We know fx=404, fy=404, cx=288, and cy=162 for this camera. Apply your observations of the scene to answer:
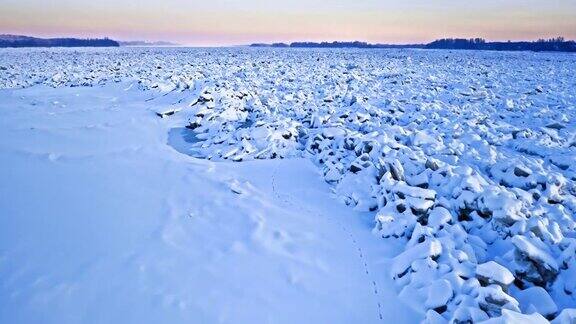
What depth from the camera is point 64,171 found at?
646 centimetres

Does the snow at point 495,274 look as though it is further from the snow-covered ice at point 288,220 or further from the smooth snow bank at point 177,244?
the smooth snow bank at point 177,244

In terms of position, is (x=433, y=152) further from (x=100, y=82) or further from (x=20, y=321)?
(x=100, y=82)

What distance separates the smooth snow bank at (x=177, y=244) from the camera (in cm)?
358

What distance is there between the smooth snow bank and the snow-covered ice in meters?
0.02

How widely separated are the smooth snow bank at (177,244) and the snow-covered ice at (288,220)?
0.02 meters

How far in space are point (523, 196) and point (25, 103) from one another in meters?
13.8

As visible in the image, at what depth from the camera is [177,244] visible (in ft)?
14.8

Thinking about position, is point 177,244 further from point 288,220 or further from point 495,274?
point 495,274

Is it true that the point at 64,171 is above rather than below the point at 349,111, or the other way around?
below

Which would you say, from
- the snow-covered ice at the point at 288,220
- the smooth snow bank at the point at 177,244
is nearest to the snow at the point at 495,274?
the snow-covered ice at the point at 288,220

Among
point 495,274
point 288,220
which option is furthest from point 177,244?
point 495,274

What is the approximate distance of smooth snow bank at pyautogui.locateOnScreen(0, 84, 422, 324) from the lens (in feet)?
11.7

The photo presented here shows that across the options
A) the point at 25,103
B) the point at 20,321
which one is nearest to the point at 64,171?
the point at 20,321

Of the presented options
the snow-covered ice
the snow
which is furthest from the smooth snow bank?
the snow
